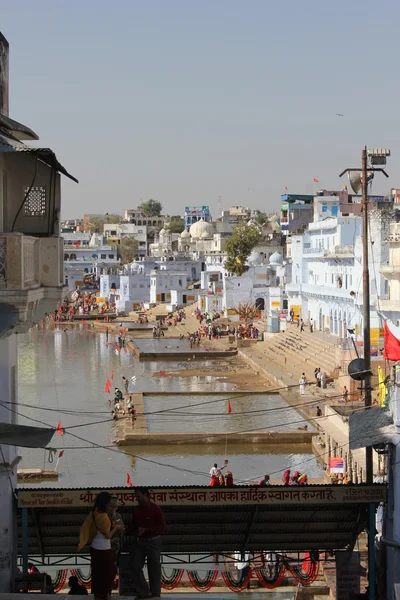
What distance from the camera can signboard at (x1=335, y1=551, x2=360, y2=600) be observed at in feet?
26.8

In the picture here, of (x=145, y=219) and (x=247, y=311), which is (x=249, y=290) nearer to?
(x=247, y=311)

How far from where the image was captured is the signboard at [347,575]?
321 inches

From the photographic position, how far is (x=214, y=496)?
25.9 ft

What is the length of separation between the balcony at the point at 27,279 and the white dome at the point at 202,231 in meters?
105

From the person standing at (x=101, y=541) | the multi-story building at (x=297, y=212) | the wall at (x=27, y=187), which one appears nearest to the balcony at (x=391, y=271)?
the wall at (x=27, y=187)

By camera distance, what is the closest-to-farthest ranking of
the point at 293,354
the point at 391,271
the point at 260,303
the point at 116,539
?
the point at 116,539, the point at 391,271, the point at 293,354, the point at 260,303

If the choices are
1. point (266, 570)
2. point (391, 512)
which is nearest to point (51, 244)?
point (391, 512)

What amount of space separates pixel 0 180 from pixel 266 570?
558cm

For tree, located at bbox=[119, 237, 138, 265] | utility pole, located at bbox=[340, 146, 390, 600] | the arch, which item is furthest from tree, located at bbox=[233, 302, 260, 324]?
tree, located at bbox=[119, 237, 138, 265]

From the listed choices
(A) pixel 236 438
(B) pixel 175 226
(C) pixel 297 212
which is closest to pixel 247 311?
(C) pixel 297 212

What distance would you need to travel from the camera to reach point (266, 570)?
10836 mm

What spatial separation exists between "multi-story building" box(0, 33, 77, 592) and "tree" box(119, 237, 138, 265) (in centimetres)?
Result: 10505

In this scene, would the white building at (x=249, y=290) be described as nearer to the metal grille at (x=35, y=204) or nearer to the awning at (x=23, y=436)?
the metal grille at (x=35, y=204)

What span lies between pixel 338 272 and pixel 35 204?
35.8 meters
